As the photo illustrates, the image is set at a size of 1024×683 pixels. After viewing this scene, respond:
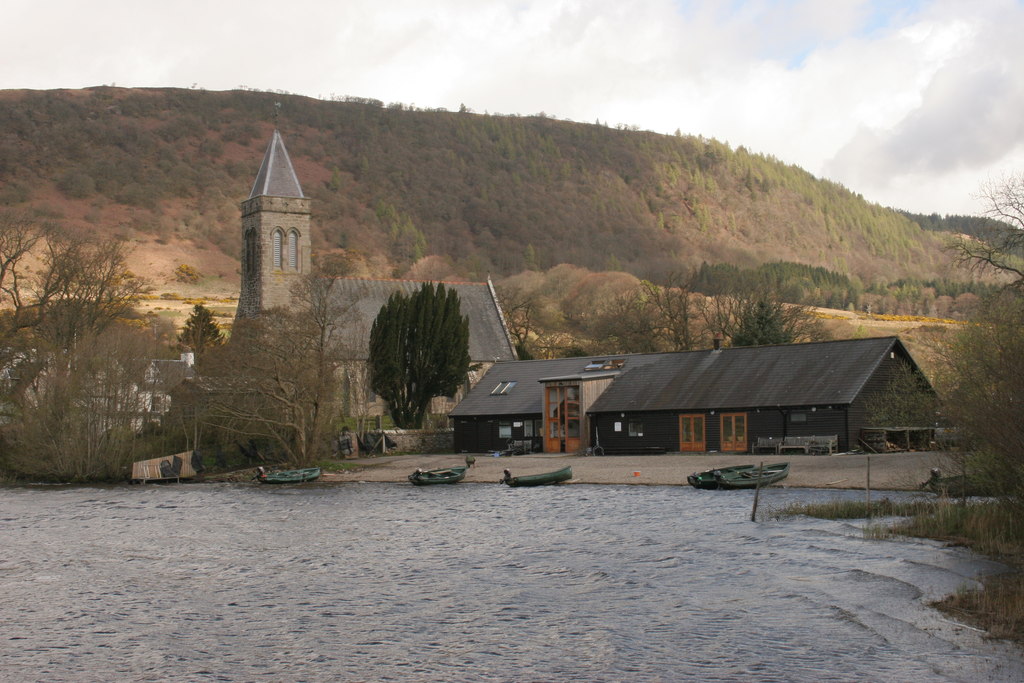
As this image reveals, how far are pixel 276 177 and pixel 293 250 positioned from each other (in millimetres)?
5878

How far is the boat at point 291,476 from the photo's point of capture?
49.6m

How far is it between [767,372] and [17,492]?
110 ft

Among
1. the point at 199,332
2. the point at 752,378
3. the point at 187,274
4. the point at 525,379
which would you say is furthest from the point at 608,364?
the point at 187,274

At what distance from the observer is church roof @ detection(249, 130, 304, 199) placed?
8475 cm

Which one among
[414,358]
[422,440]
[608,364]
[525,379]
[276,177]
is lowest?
[422,440]

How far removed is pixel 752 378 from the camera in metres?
49.3

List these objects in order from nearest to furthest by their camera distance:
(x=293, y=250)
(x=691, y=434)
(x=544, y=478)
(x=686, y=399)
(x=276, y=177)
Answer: (x=544, y=478), (x=691, y=434), (x=686, y=399), (x=293, y=250), (x=276, y=177)

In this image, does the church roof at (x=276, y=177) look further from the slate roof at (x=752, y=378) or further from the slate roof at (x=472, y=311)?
the slate roof at (x=752, y=378)

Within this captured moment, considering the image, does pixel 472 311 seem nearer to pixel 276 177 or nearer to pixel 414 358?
pixel 276 177

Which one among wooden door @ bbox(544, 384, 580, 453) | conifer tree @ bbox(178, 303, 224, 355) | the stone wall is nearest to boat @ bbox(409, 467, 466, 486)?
wooden door @ bbox(544, 384, 580, 453)

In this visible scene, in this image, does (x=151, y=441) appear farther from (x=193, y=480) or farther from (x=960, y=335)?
(x=960, y=335)

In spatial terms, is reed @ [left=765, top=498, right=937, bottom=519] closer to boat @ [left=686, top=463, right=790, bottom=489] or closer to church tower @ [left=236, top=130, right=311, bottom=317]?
boat @ [left=686, top=463, right=790, bottom=489]

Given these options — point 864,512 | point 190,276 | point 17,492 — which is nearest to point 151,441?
point 17,492

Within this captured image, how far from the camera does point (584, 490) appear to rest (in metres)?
42.1
